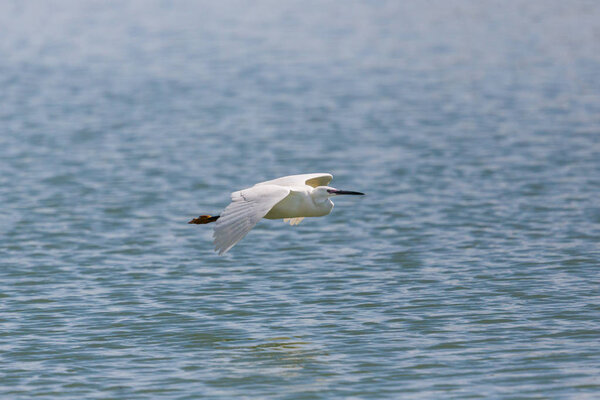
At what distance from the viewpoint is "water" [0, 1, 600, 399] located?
41.0ft

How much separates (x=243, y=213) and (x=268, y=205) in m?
0.34

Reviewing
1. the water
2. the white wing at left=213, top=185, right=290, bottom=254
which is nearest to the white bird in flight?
the white wing at left=213, top=185, right=290, bottom=254

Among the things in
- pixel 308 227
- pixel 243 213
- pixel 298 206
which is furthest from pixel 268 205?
pixel 308 227

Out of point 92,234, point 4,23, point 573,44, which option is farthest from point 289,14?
point 92,234

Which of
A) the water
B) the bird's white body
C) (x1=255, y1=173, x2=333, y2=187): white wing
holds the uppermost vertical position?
(x1=255, y1=173, x2=333, y2=187): white wing

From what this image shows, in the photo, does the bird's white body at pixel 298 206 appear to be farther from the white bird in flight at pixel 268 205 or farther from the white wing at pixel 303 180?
the white wing at pixel 303 180

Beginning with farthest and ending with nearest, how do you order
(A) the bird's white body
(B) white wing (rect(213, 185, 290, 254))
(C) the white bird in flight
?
(A) the bird's white body, (C) the white bird in flight, (B) white wing (rect(213, 185, 290, 254))

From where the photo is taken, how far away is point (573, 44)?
47.2 meters

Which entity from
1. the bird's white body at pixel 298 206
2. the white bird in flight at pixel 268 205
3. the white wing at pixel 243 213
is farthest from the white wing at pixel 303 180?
the white wing at pixel 243 213

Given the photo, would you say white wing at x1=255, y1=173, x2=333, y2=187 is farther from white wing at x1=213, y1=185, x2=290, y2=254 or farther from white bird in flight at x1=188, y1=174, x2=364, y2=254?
white wing at x1=213, y1=185, x2=290, y2=254

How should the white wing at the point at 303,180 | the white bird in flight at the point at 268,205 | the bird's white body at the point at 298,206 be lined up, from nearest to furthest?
the white bird in flight at the point at 268,205 < the bird's white body at the point at 298,206 < the white wing at the point at 303,180

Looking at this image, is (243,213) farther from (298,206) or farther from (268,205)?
(298,206)

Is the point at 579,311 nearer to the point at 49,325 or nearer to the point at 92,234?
the point at 49,325

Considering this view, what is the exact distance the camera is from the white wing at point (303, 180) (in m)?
14.4
